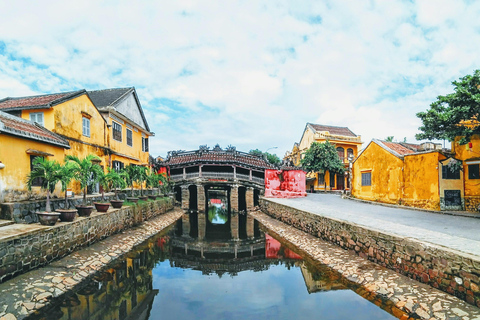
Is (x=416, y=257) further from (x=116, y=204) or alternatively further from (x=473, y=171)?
(x=116, y=204)

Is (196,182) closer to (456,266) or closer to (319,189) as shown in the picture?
(319,189)

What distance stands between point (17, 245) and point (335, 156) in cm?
3193

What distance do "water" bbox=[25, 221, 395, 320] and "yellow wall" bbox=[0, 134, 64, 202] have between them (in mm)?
4124

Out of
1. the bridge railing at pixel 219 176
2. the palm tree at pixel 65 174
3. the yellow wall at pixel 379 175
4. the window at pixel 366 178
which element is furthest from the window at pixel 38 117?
the window at pixel 366 178

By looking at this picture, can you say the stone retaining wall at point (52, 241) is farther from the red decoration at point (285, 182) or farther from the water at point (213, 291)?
the red decoration at point (285, 182)

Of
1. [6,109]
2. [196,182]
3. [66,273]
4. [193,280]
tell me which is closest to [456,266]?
[193,280]

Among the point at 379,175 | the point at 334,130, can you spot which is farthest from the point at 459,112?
the point at 334,130

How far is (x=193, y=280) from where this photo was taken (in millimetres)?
9414

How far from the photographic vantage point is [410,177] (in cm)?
1694

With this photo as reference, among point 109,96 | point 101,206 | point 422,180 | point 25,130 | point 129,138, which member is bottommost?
point 101,206

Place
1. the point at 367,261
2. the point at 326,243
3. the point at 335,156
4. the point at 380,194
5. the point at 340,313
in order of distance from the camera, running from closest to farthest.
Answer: the point at 340,313
the point at 367,261
the point at 326,243
the point at 380,194
the point at 335,156

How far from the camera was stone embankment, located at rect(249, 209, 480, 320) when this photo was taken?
5.87 meters

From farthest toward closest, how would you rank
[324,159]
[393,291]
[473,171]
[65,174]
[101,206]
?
[324,159]
[473,171]
[101,206]
[65,174]
[393,291]

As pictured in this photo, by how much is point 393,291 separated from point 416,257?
3.52 feet
